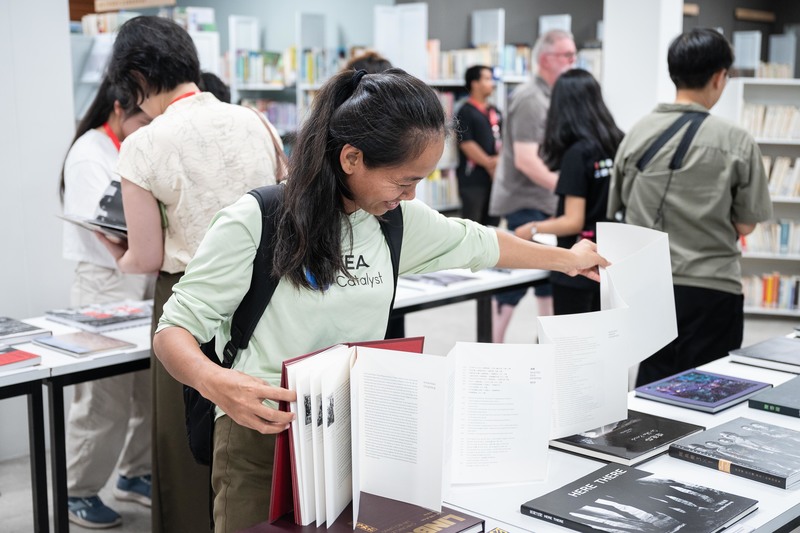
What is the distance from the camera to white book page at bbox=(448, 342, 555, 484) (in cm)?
163

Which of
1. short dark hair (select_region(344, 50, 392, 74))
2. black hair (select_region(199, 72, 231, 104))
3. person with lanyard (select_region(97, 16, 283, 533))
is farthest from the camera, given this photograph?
short dark hair (select_region(344, 50, 392, 74))

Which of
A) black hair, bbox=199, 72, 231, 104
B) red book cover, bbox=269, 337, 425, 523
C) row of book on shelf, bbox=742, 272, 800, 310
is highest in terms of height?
black hair, bbox=199, 72, 231, 104

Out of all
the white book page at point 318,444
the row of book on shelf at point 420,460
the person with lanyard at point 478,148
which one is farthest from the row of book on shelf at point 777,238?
the white book page at point 318,444

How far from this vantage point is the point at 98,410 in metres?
3.21

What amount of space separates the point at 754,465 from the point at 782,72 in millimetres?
6314

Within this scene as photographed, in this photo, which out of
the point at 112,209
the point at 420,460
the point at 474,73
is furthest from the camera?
the point at 474,73

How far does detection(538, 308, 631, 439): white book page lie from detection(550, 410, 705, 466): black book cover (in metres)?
0.02

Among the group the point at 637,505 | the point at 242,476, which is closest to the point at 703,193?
the point at 637,505

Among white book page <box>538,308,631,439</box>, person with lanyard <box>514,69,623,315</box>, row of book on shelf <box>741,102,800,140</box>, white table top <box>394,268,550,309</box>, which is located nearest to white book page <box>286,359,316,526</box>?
white book page <box>538,308,631,439</box>

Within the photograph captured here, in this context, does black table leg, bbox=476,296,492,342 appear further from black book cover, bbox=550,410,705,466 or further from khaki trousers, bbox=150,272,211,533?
black book cover, bbox=550,410,705,466

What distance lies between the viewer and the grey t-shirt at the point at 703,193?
2.99m

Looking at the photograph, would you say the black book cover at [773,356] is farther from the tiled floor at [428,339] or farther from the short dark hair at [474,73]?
the short dark hair at [474,73]

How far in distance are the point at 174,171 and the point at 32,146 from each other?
4.99 feet

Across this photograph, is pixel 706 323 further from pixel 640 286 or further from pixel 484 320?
pixel 484 320
